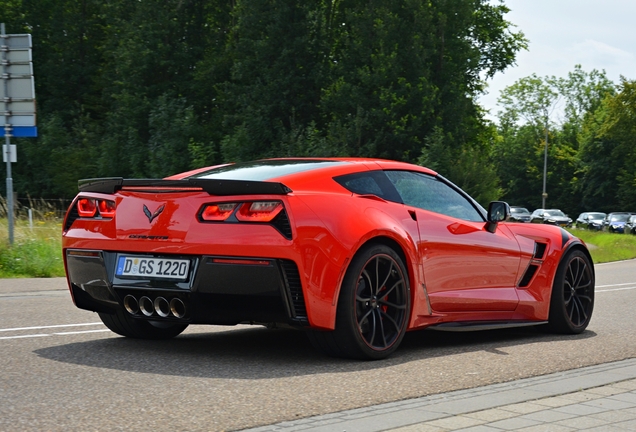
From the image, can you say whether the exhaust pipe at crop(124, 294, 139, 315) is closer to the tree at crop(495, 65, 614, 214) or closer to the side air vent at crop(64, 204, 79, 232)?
the side air vent at crop(64, 204, 79, 232)

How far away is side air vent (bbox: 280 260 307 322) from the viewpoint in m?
6.04

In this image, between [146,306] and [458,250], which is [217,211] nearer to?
[146,306]

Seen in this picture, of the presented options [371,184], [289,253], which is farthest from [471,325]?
[289,253]

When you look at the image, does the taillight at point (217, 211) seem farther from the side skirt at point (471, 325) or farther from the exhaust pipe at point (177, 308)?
the side skirt at point (471, 325)

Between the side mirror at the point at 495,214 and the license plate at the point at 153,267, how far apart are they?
272cm

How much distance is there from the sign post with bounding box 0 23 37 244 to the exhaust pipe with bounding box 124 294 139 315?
36.6 ft

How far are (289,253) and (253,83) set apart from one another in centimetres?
4686

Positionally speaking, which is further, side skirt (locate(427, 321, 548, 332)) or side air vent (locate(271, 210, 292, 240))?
side skirt (locate(427, 321, 548, 332))

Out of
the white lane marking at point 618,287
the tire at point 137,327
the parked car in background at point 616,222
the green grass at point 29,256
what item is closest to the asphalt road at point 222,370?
the tire at point 137,327

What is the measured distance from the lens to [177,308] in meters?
6.29

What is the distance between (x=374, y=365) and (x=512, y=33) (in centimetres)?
5665

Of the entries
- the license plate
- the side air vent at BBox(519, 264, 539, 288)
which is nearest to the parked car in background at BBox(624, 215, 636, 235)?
the side air vent at BBox(519, 264, 539, 288)

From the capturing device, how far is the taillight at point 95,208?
261 inches

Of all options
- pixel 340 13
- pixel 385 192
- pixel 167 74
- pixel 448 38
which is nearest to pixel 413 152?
pixel 448 38
